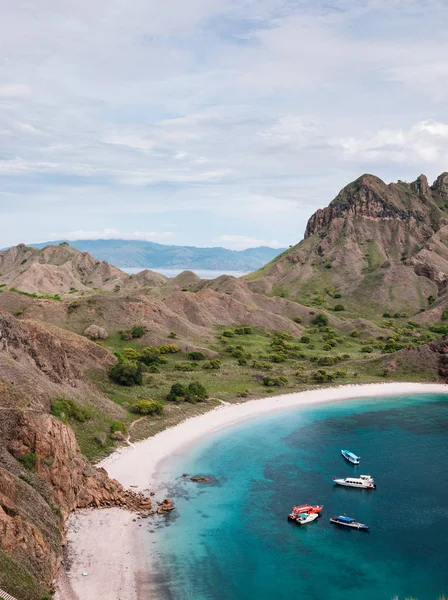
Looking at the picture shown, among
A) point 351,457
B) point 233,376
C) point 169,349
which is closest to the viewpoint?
point 351,457

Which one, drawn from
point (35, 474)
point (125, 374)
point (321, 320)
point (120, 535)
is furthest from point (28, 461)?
point (321, 320)

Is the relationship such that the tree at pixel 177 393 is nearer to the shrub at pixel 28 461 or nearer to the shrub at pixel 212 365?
the shrub at pixel 212 365

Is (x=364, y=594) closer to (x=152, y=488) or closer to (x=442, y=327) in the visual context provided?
(x=152, y=488)

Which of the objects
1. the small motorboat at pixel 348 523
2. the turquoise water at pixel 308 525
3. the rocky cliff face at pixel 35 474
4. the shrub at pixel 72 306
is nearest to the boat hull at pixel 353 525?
the small motorboat at pixel 348 523

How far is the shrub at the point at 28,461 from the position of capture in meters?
45.3

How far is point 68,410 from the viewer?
6316cm

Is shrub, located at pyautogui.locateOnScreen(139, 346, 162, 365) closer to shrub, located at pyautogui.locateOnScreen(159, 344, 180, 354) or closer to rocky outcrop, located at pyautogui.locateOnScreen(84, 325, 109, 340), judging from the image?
shrub, located at pyautogui.locateOnScreen(159, 344, 180, 354)

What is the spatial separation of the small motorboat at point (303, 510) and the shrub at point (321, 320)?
111 m

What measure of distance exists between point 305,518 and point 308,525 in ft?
2.16

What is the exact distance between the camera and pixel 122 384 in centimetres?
8606

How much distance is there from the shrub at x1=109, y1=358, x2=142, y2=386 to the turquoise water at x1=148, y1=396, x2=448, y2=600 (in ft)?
63.5

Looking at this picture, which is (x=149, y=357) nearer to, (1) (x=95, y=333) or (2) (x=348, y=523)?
(1) (x=95, y=333)

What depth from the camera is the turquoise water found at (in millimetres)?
40000

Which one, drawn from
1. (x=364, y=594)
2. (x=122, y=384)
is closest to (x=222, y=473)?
(x=364, y=594)
